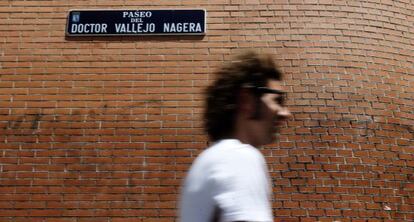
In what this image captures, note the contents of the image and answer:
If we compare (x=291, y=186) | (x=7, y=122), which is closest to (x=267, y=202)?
(x=291, y=186)

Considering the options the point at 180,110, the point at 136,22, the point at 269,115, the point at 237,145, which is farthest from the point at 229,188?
the point at 136,22

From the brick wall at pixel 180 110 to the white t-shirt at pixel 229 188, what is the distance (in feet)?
11.4

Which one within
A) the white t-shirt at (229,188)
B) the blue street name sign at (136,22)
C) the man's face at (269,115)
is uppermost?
the blue street name sign at (136,22)

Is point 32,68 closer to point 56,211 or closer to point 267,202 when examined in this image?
point 56,211

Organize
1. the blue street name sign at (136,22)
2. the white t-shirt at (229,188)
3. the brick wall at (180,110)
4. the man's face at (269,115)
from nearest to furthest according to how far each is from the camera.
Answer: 1. the white t-shirt at (229,188)
2. the man's face at (269,115)
3. the brick wall at (180,110)
4. the blue street name sign at (136,22)

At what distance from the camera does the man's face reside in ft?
4.86

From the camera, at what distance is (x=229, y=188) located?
120cm

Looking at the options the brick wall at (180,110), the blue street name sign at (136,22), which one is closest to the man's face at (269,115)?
the brick wall at (180,110)

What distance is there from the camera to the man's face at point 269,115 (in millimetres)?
1481

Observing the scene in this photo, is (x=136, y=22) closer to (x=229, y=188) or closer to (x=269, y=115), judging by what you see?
(x=269, y=115)

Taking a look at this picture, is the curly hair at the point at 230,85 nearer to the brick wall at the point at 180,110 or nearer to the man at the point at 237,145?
the man at the point at 237,145

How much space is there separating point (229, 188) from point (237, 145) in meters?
0.19

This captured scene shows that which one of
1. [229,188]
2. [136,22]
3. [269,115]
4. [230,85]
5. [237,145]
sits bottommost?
[229,188]

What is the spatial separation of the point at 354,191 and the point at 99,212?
278 centimetres
